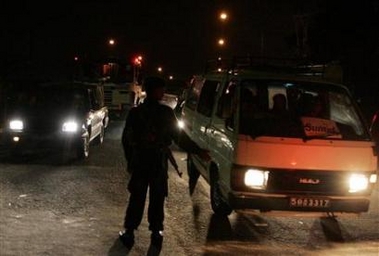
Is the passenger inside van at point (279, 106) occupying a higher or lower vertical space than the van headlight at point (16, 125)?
higher

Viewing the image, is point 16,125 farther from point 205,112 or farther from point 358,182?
point 358,182

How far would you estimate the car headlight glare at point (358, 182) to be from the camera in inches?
290

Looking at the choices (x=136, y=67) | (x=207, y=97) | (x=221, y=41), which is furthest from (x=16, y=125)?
(x=221, y=41)

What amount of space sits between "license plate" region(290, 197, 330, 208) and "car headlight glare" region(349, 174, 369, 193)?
37 cm

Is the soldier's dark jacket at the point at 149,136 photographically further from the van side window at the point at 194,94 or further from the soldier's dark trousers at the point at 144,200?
the van side window at the point at 194,94

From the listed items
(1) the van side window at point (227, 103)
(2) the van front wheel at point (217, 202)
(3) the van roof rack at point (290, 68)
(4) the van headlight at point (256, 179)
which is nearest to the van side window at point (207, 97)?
(3) the van roof rack at point (290, 68)

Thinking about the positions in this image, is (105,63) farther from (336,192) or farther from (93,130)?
(336,192)

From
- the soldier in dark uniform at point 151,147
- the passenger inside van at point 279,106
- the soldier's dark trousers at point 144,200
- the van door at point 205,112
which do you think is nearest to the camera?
the soldier in dark uniform at point 151,147

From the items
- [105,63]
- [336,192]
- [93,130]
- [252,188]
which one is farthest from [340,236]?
[105,63]

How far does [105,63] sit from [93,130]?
1656 cm

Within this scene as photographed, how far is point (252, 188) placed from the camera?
7199 mm

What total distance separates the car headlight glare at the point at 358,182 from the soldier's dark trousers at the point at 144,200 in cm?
230

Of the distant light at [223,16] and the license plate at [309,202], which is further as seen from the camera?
the distant light at [223,16]

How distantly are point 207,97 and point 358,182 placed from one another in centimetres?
304
